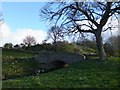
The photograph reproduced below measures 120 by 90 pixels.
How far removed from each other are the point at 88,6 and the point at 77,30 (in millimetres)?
2692

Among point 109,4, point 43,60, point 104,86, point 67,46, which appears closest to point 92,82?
point 104,86

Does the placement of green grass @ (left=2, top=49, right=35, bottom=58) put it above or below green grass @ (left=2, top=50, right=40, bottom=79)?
above

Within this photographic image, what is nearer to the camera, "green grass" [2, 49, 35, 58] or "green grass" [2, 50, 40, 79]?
"green grass" [2, 50, 40, 79]

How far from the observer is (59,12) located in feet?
93.3

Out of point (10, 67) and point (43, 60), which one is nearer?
point (10, 67)

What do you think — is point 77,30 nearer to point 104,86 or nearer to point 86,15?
point 86,15

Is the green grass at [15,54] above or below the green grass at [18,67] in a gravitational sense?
above

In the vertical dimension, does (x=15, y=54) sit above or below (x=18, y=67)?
above

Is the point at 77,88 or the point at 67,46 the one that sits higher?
the point at 67,46

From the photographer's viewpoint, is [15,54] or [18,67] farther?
[15,54]

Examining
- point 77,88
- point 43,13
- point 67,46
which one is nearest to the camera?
point 77,88

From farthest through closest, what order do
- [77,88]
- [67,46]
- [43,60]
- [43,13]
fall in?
1. [67,46]
2. [43,60]
3. [43,13]
4. [77,88]

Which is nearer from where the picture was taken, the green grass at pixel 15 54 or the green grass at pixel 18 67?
the green grass at pixel 18 67

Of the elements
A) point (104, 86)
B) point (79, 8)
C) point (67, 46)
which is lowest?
point (104, 86)
